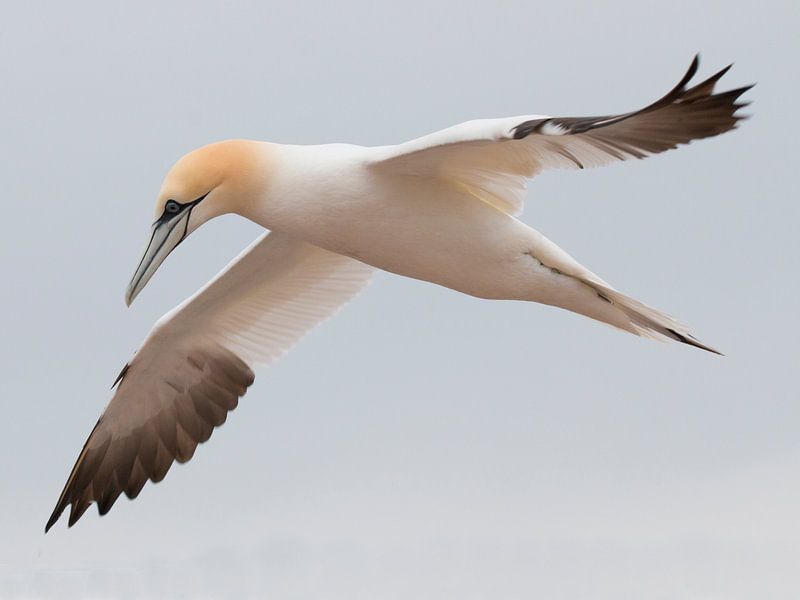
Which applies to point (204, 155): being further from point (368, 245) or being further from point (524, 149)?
point (524, 149)

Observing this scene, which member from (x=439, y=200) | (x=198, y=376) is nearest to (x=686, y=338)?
(x=439, y=200)

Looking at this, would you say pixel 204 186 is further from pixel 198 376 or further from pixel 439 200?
pixel 198 376

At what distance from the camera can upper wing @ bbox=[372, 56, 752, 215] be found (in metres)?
6.67

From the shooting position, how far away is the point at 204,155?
324 inches

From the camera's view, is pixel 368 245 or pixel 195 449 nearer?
pixel 368 245

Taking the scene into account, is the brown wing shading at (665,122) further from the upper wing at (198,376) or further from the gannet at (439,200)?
the upper wing at (198,376)

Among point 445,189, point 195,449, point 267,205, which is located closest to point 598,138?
point 445,189

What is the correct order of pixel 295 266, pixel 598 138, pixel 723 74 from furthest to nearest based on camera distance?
1. pixel 295 266
2. pixel 598 138
3. pixel 723 74

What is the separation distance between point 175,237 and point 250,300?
2271mm

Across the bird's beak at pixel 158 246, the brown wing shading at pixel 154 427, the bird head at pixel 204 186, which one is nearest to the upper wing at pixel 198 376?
the brown wing shading at pixel 154 427

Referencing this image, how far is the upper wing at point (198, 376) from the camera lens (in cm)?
1041

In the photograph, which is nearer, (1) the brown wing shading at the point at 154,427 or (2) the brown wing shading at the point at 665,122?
(2) the brown wing shading at the point at 665,122

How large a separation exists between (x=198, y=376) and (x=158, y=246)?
2348 mm

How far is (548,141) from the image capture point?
7633 mm
